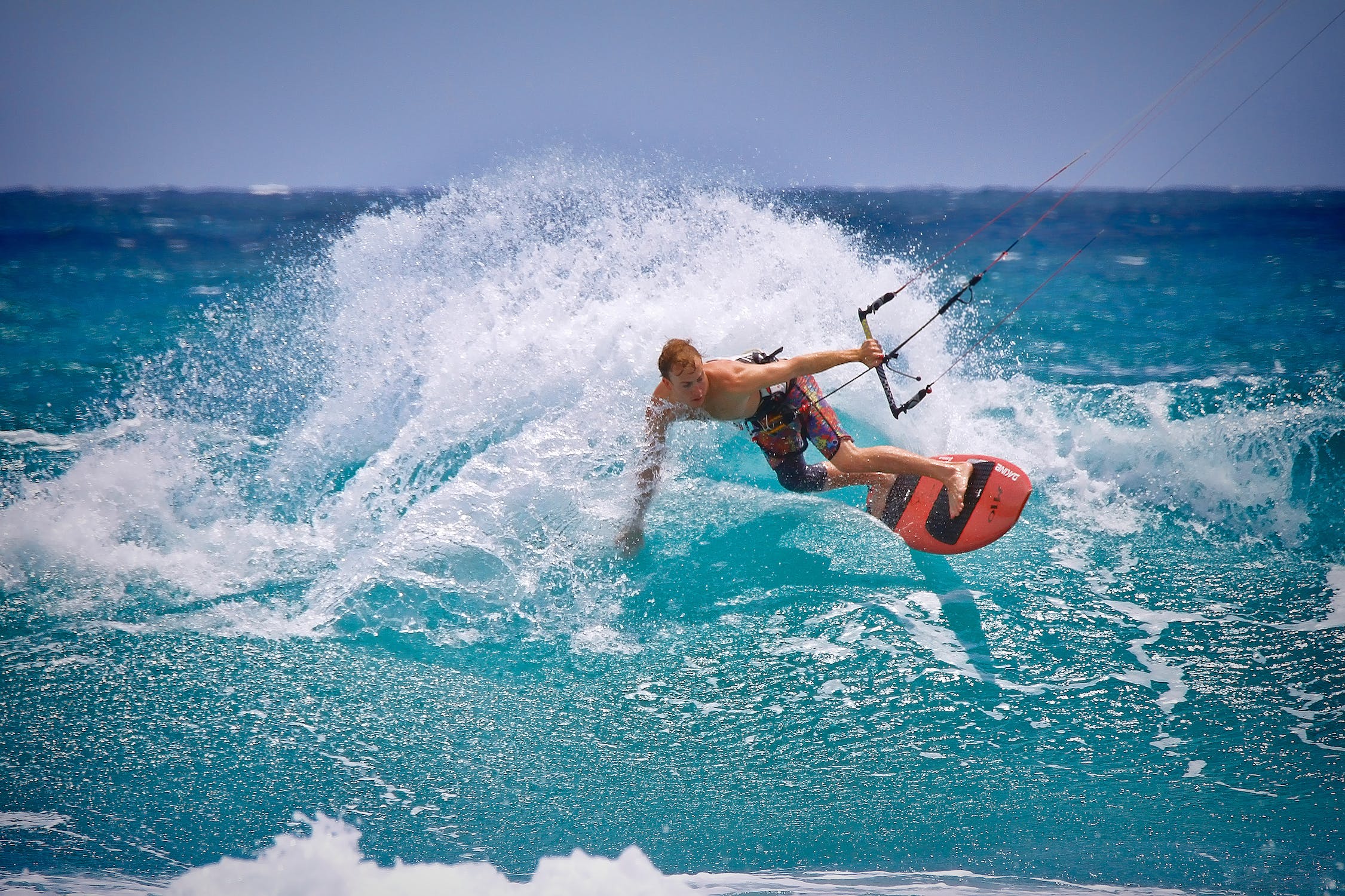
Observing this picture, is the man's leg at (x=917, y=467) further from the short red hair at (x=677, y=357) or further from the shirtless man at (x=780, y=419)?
the short red hair at (x=677, y=357)

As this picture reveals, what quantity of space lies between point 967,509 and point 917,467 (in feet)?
1.07

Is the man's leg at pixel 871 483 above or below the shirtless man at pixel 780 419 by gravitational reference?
below

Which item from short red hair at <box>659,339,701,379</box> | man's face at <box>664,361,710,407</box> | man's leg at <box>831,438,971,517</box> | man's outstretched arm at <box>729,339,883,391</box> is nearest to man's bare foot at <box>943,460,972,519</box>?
man's leg at <box>831,438,971,517</box>

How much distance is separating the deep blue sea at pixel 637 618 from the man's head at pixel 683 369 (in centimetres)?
93

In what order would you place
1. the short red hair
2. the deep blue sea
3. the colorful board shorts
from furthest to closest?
the colorful board shorts, the short red hair, the deep blue sea

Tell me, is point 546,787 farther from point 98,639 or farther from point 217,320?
point 217,320

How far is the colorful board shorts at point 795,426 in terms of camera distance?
3.93 meters

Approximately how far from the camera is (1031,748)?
9.73 feet

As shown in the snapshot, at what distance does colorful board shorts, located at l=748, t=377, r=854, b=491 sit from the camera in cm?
393

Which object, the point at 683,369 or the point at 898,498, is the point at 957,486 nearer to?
the point at 898,498

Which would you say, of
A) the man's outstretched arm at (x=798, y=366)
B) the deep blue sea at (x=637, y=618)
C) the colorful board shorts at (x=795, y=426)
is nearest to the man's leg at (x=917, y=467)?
the colorful board shorts at (x=795, y=426)

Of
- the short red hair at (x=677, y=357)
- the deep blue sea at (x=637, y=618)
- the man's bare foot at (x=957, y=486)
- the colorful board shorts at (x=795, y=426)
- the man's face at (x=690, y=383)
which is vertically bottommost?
the deep blue sea at (x=637, y=618)

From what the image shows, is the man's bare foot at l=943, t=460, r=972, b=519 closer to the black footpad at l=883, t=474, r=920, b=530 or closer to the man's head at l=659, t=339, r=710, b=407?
the black footpad at l=883, t=474, r=920, b=530

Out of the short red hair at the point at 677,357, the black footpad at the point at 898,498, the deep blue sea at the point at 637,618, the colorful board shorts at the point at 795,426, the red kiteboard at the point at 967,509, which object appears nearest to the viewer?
the deep blue sea at the point at 637,618
